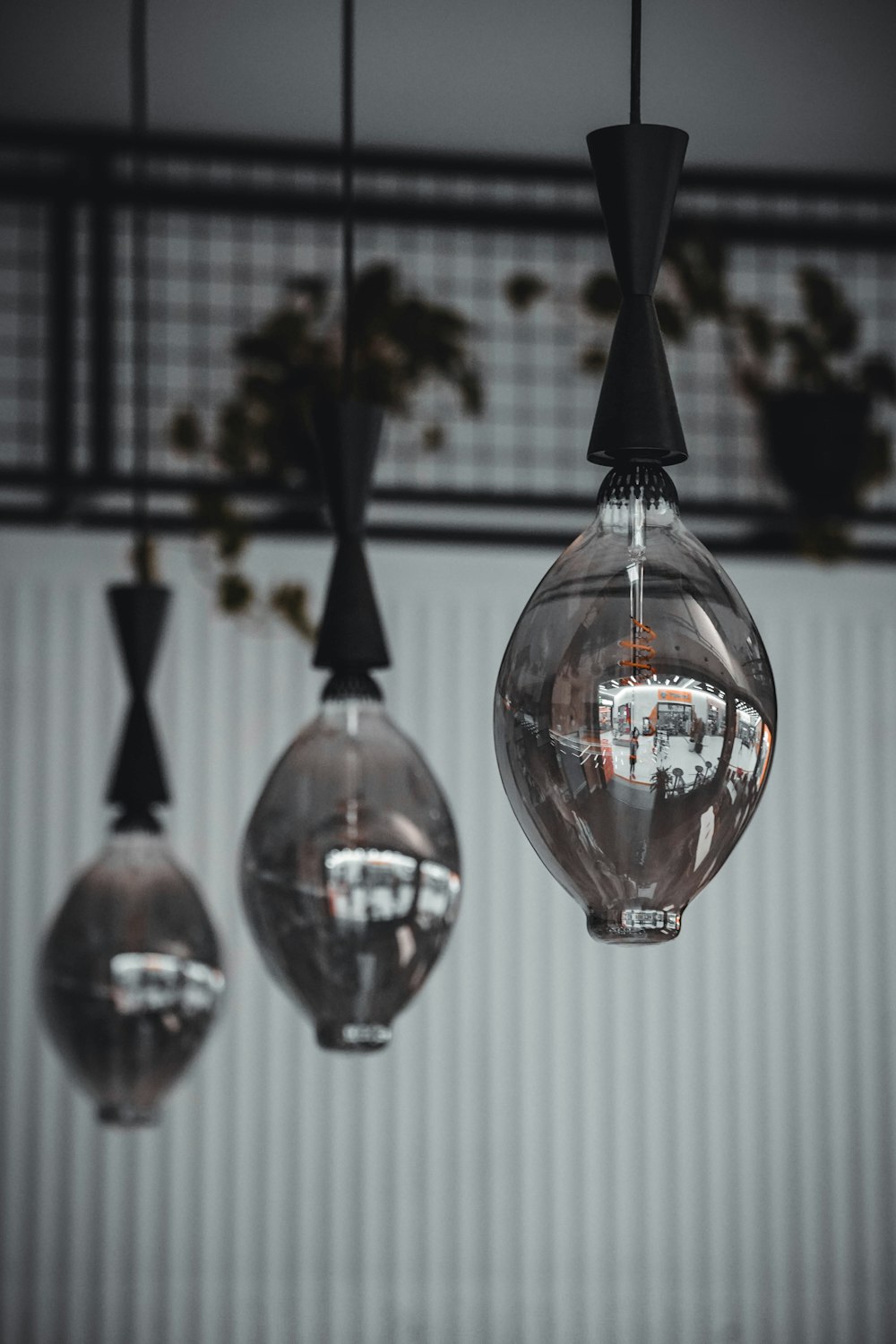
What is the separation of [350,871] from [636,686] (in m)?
0.41

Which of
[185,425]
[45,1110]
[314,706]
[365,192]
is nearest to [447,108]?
[365,192]

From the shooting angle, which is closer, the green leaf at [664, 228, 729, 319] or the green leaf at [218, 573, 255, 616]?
the green leaf at [218, 573, 255, 616]

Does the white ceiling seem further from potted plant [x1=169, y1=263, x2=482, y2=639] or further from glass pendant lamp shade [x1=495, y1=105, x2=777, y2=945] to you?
glass pendant lamp shade [x1=495, y1=105, x2=777, y2=945]

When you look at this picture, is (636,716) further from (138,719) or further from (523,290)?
(523,290)

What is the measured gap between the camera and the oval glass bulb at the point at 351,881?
1.06 m

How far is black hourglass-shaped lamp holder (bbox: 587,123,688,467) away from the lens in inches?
30.0

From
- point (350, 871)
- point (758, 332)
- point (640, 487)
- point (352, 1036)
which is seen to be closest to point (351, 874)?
point (350, 871)

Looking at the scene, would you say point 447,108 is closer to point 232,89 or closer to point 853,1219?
point 232,89

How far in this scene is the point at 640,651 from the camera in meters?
0.70

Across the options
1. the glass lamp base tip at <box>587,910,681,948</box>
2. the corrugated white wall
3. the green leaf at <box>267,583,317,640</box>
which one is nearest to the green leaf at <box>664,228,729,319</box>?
the corrugated white wall

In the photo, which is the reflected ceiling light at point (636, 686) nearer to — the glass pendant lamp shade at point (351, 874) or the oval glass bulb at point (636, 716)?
the oval glass bulb at point (636, 716)

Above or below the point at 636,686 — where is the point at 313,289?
above

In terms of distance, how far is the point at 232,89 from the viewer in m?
2.72

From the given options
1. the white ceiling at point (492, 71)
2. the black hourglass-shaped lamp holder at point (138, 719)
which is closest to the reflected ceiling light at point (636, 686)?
the black hourglass-shaped lamp holder at point (138, 719)
